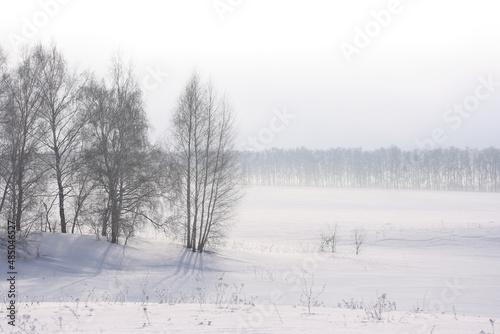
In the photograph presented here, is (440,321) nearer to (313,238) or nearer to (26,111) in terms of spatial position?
(26,111)

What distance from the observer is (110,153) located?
21328 mm

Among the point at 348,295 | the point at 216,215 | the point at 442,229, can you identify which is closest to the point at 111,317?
the point at 348,295

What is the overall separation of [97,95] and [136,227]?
7.48m

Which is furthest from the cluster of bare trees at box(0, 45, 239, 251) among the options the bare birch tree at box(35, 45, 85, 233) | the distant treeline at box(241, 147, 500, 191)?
the distant treeline at box(241, 147, 500, 191)

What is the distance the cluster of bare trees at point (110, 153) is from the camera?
1992 cm

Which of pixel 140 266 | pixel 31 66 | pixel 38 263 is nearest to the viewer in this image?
pixel 38 263

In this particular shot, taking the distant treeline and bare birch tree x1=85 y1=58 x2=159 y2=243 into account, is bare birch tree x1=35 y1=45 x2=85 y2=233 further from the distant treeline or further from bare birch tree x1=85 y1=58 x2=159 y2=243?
the distant treeline

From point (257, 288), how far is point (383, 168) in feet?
436

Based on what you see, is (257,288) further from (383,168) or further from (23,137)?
(383,168)

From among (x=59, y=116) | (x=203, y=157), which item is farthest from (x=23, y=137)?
(x=203, y=157)

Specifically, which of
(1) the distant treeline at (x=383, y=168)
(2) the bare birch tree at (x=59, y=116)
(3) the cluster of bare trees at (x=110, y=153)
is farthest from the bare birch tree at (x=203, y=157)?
(1) the distant treeline at (x=383, y=168)

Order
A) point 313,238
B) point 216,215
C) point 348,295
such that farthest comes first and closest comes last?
point 313,238, point 216,215, point 348,295

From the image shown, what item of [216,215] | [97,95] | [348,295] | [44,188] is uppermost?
[97,95]

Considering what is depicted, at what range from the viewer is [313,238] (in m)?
31.5
